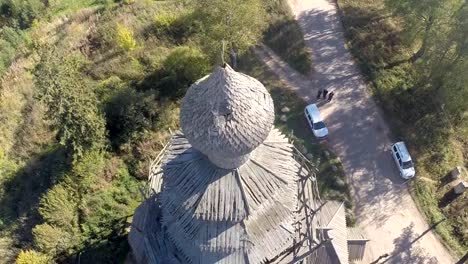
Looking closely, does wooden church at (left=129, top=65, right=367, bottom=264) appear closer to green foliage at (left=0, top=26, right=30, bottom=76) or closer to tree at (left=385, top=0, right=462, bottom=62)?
tree at (left=385, top=0, right=462, bottom=62)

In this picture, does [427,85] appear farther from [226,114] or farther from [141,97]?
[226,114]

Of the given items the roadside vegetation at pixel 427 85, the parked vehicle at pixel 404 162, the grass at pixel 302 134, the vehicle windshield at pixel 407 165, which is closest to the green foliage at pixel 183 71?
the grass at pixel 302 134

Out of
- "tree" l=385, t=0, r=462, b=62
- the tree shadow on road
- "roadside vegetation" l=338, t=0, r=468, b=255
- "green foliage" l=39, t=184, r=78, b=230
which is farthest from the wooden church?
"tree" l=385, t=0, r=462, b=62

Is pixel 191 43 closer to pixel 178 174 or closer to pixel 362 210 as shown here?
pixel 362 210

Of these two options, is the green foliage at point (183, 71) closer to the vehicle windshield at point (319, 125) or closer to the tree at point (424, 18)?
the vehicle windshield at point (319, 125)

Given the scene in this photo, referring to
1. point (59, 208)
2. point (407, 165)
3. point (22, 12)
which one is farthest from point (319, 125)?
point (22, 12)

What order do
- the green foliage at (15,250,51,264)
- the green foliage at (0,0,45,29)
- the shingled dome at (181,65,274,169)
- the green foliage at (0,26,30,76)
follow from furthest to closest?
the green foliage at (0,0,45,29)
the green foliage at (0,26,30,76)
the green foliage at (15,250,51,264)
the shingled dome at (181,65,274,169)

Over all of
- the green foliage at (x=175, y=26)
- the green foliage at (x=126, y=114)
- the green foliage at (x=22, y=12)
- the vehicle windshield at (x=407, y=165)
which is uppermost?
the green foliage at (x=22, y=12)
